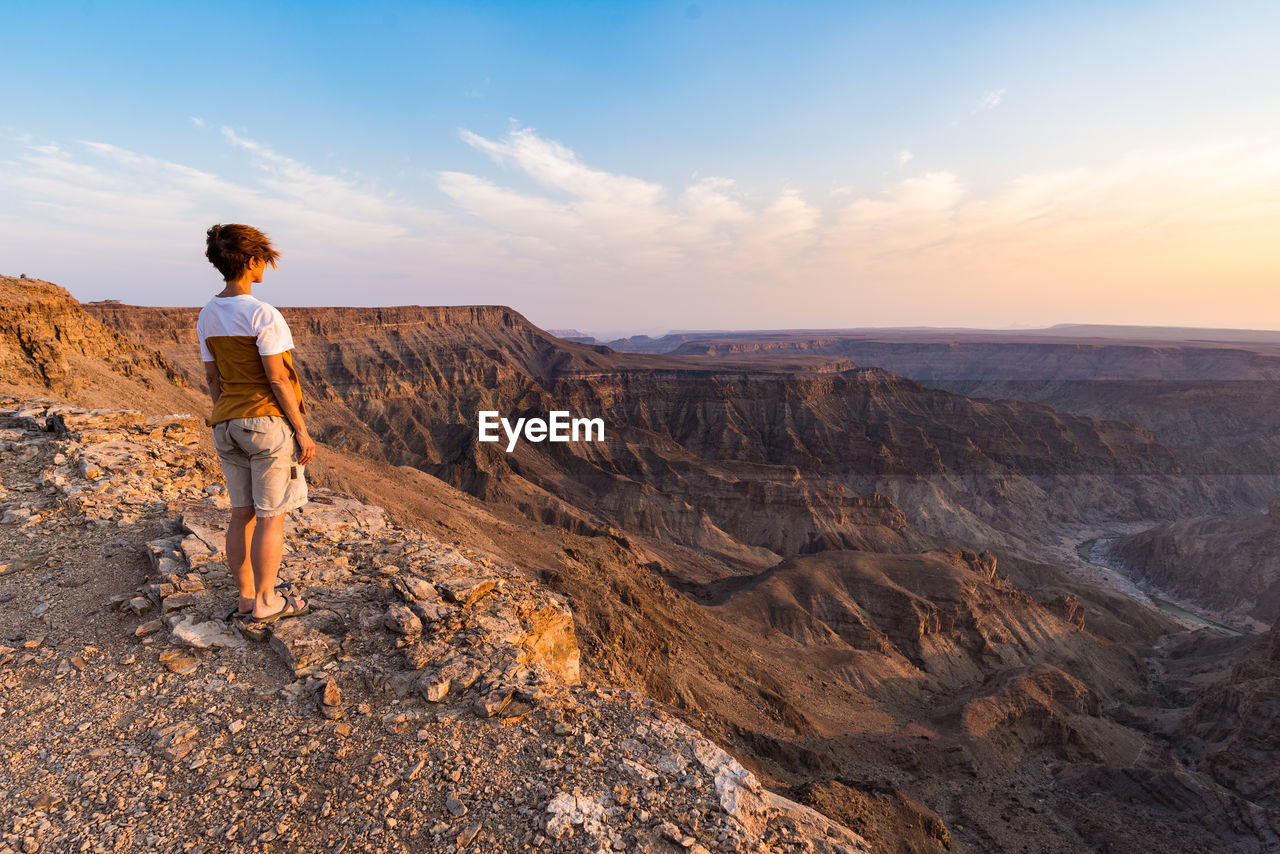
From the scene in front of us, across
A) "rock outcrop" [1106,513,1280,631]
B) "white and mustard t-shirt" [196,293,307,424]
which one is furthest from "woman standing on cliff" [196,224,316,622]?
"rock outcrop" [1106,513,1280,631]

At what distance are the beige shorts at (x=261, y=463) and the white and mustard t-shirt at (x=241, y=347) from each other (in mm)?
91

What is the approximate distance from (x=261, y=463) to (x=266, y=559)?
29.2 inches

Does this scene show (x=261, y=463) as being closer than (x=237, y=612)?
Yes

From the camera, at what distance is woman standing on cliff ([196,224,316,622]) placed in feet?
12.9

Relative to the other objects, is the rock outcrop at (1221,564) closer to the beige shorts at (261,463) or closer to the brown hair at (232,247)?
the beige shorts at (261,463)

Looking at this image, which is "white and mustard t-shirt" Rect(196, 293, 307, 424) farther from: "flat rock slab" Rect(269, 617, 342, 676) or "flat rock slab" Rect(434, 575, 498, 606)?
"flat rock slab" Rect(434, 575, 498, 606)

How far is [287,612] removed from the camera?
4.54 metres

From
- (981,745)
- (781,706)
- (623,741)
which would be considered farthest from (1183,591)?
(623,741)

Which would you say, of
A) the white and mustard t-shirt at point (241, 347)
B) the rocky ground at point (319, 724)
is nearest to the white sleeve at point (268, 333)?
the white and mustard t-shirt at point (241, 347)

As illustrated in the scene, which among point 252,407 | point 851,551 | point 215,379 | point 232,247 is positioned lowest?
point 851,551

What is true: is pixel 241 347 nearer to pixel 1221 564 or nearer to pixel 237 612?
pixel 237 612

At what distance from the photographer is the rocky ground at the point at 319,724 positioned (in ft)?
10.2

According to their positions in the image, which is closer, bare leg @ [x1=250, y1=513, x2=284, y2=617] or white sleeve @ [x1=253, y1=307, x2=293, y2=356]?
white sleeve @ [x1=253, y1=307, x2=293, y2=356]

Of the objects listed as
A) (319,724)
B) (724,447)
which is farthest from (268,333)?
(724,447)
